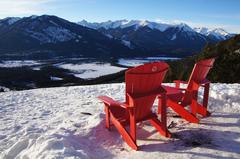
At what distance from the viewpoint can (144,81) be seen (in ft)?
17.8

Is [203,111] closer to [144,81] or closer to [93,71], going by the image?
[144,81]

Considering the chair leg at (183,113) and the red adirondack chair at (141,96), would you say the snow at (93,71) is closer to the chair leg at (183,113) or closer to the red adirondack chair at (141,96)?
the chair leg at (183,113)

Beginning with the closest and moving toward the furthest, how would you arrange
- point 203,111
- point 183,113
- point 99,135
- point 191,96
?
point 99,135
point 183,113
point 191,96
point 203,111

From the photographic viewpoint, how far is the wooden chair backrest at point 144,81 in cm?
532

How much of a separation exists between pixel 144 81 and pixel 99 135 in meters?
1.48

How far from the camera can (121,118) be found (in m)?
6.14

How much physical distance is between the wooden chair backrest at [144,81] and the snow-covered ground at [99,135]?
62cm

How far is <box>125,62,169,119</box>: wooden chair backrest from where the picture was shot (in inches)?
210

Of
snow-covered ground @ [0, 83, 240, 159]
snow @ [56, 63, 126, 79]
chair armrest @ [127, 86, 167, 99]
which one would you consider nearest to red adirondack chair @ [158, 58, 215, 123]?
snow-covered ground @ [0, 83, 240, 159]

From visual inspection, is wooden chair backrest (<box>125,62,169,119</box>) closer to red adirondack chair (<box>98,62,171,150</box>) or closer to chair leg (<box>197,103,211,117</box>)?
red adirondack chair (<box>98,62,171,150</box>)

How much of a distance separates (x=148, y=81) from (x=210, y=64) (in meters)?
2.19

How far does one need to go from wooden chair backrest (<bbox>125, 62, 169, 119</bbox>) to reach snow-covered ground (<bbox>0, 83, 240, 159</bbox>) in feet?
2.02

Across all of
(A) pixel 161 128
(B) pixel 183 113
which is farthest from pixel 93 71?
(A) pixel 161 128

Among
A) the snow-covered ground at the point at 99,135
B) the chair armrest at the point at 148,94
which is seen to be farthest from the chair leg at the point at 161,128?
the chair armrest at the point at 148,94
